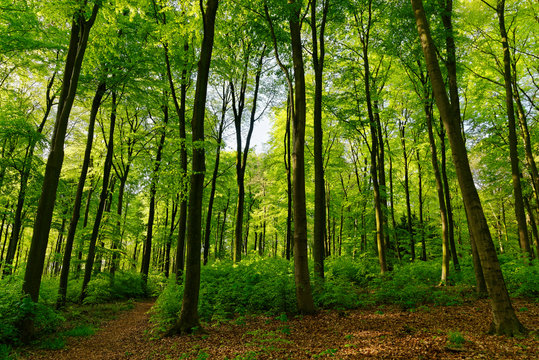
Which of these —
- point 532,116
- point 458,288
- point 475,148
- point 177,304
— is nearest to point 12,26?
point 177,304

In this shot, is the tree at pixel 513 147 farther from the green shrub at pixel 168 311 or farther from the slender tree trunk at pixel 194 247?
the green shrub at pixel 168 311

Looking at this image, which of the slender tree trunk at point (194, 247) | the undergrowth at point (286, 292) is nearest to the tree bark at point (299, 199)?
the undergrowth at point (286, 292)

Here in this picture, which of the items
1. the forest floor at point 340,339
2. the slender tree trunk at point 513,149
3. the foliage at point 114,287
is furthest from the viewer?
the foliage at point 114,287

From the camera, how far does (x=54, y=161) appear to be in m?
7.64

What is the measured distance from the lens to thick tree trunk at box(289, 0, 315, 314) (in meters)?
8.14

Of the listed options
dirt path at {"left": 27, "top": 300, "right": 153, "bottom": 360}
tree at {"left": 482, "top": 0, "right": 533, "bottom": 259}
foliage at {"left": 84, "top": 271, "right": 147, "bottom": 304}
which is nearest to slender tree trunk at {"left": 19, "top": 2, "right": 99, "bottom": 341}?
dirt path at {"left": 27, "top": 300, "right": 153, "bottom": 360}

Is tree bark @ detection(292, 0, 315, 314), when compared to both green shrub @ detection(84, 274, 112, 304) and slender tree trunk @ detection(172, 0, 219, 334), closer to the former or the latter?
slender tree trunk @ detection(172, 0, 219, 334)

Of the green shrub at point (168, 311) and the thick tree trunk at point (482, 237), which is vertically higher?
the thick tree trunk at point (482, 237)

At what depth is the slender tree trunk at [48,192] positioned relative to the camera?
7.32m

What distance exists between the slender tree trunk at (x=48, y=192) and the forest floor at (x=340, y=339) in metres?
1.43

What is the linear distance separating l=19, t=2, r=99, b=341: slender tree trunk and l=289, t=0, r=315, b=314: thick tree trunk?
230 inches

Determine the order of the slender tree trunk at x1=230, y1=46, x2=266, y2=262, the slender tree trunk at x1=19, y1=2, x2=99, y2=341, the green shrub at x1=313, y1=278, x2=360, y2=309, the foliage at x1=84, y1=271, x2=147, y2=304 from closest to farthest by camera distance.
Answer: the slender tree trunk at x1=19, y1=2, x2=99, y2=341
the green shrub at x1=313, y1=278, x2=360, y2=309
the foliage at x1=84, y1=271, x2=147, y2=304
the slender tree trunk at x1=230, y1=46, x2=266, y2=262

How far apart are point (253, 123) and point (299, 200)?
9.86 metres

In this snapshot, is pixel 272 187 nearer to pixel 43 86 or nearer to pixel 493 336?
pixel 43 86
